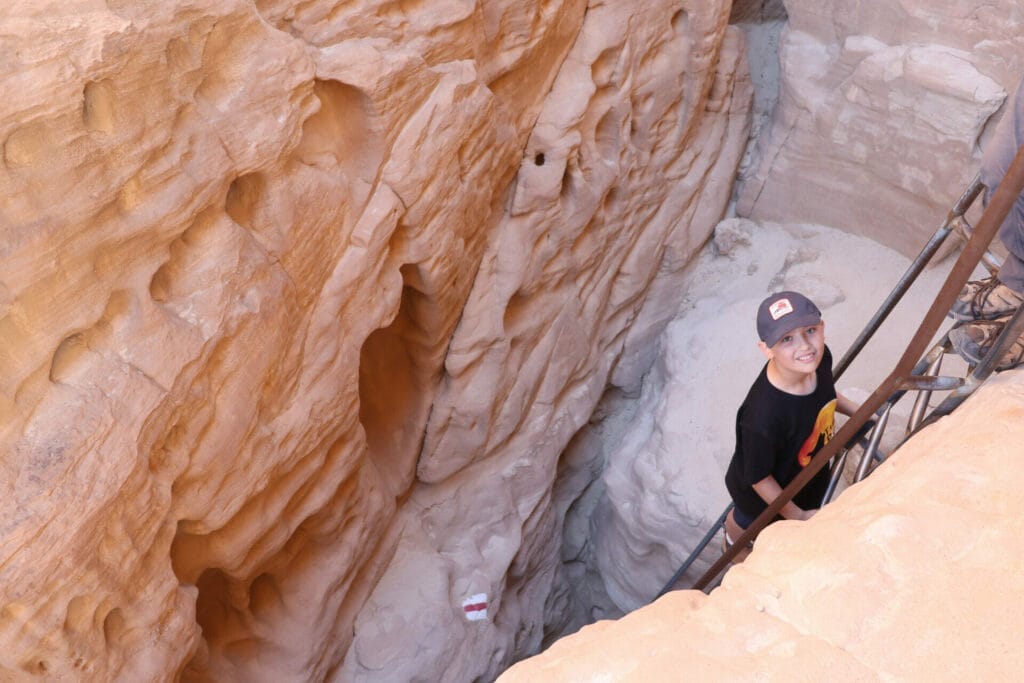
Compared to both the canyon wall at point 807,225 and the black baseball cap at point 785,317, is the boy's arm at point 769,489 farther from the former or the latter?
the canyon wall at point 807,225

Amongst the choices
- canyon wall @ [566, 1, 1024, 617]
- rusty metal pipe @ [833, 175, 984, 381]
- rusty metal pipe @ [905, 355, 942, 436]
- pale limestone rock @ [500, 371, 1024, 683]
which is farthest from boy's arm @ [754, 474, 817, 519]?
canyon wall @ [566, 1, 1024, 617]

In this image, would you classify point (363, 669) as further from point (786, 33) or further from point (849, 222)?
point (786, 33)

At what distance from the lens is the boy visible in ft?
7.77

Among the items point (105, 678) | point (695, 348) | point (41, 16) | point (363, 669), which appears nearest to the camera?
point (41, 16)

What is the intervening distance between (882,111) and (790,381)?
2.15 m

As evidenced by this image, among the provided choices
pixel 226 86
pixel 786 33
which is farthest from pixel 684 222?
pixel 226 86

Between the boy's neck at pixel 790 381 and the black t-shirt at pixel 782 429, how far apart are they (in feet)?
0.05

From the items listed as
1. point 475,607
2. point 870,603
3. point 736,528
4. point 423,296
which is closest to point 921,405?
point 736,528

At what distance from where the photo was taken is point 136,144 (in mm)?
1930

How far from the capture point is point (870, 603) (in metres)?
1.40

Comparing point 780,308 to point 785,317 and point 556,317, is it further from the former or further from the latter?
point 556,317

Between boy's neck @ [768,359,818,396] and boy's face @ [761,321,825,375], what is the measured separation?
43 millimetres

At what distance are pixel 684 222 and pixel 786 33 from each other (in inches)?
39.6

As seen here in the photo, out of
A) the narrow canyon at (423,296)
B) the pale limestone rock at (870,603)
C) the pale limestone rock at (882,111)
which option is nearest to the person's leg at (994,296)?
the narrow canyon at (423,296)
